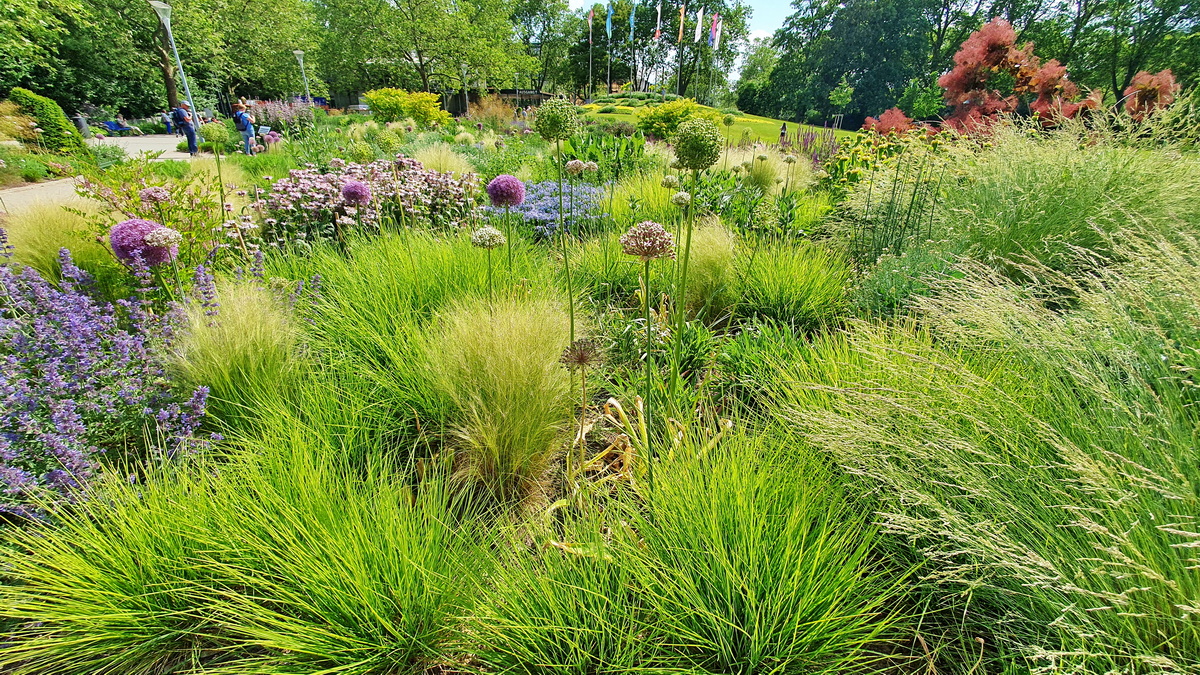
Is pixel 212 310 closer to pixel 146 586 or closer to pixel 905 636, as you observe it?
pixel 146 586

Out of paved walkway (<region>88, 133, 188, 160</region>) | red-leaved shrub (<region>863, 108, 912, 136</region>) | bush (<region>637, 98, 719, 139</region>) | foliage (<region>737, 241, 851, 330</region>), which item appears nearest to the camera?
foliage (<region>737, 241, 851, 330</region>)

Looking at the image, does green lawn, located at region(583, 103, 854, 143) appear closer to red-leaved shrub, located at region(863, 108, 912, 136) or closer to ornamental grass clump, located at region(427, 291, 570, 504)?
red-leaved shrub, located at region(863, 108, 912, 136)

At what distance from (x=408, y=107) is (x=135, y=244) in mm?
12383

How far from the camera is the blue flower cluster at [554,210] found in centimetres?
380

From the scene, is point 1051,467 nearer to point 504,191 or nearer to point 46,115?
point 504,191

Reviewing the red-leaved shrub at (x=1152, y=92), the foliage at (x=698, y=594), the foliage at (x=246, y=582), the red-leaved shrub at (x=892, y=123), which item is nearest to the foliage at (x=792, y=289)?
the foliage at (x=698, y=594)

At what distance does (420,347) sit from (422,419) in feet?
0.96

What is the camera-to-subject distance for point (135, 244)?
198 cm

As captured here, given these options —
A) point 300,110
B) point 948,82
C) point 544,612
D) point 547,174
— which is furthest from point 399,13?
point 544,612

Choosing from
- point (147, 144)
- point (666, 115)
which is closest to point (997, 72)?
point (666, 115)

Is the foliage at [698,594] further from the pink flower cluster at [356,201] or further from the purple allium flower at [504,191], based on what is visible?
the pink flower cluster at [356,201]

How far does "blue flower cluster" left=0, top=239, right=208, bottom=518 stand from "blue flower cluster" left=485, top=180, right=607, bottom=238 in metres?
2.44

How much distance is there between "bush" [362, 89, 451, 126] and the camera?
480 inches

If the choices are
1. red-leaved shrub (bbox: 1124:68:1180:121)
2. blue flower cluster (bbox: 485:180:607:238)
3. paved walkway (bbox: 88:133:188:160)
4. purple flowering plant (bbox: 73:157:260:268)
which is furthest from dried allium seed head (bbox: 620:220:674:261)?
paved walkway (bbox: 88:133:188:160)
